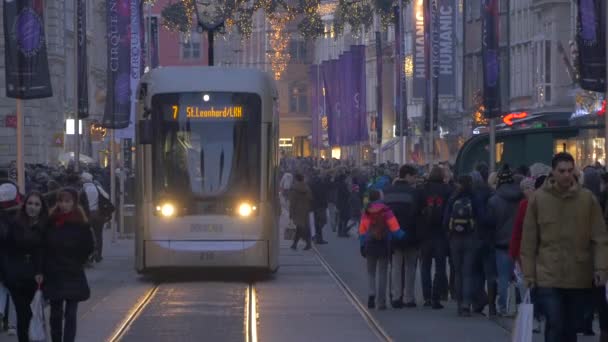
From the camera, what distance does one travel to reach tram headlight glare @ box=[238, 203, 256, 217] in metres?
22.9

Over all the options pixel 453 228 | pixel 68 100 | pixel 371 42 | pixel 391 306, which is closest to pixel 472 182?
pixel 453 228

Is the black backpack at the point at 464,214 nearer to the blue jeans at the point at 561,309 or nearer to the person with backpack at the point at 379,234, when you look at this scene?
the person with backpack at the point at 379,234

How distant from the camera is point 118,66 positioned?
34.3 metres

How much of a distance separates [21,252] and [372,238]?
611 centimetres

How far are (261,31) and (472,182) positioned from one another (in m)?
90.8

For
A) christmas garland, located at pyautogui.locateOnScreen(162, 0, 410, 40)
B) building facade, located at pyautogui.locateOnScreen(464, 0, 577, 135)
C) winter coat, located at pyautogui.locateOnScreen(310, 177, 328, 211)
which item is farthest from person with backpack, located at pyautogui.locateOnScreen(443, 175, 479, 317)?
christmas garland, located at pyautogui.locateOnScreen(162, 0, 410, 40)

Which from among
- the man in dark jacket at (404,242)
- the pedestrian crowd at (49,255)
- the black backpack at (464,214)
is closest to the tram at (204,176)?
the man in dark jacket at (404,242)

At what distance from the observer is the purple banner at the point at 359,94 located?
49.4m

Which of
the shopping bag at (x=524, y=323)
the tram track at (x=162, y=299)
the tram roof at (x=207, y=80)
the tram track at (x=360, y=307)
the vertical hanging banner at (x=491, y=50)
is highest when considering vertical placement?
the vertical hanging banner at (x=491, y=50)

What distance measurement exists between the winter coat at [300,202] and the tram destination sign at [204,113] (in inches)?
331

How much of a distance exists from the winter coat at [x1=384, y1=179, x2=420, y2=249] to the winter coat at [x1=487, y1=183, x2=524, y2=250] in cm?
157

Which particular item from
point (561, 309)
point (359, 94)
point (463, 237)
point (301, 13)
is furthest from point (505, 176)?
point (359, 94)

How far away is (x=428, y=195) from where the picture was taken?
62.1 feet

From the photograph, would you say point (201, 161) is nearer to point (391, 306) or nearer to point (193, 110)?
point (193, 110)
